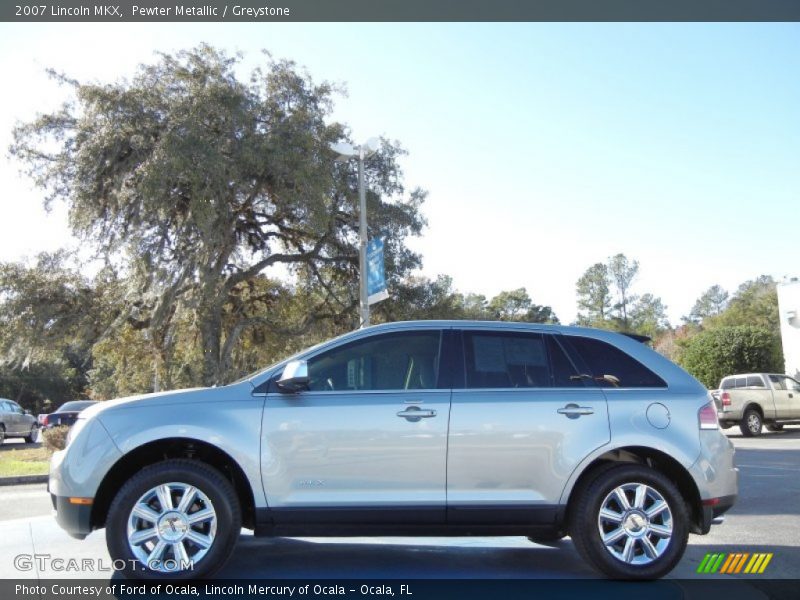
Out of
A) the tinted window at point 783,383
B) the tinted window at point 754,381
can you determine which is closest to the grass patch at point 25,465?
the tinted window at point 754,381

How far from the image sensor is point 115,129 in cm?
1972

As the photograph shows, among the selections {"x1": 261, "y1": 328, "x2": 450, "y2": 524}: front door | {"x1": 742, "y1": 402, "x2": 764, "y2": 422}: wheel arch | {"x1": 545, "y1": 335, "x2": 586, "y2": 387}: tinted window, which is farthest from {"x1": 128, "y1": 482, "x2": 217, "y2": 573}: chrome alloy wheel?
{"x1": 742, "y1": 402, "x2": 764, "y2": 422}: wheel arch

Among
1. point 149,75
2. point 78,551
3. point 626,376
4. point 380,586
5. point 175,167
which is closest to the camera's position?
point 380,586

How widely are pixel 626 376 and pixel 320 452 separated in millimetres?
2317

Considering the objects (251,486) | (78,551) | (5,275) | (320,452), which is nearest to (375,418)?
(320,452)

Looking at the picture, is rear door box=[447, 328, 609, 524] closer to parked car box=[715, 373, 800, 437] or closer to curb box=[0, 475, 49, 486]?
curb box=[0, 475, 49, 486]

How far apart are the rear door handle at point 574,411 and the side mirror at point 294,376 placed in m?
1.79

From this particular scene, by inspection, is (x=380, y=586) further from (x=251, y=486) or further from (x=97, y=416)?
(x=97, y=416)

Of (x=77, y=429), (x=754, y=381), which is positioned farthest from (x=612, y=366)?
(x=754, y=381)

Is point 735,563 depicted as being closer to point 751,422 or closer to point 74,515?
point 74,515

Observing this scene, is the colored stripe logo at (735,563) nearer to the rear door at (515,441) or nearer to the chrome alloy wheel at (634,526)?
the chrome alloy wheel at (634,526)

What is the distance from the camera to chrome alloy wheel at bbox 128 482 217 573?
15.8 feet

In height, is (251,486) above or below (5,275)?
below

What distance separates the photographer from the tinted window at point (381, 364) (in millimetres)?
5262
